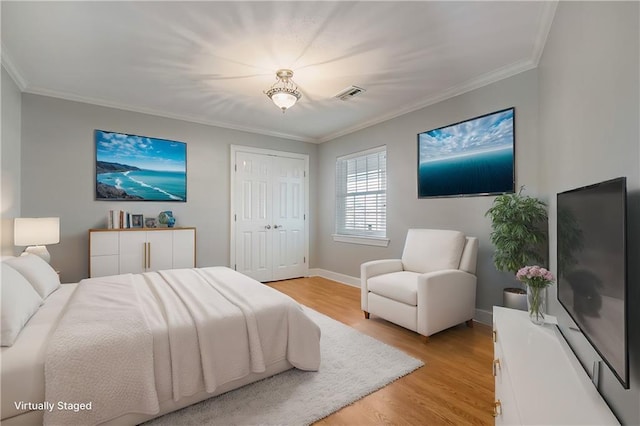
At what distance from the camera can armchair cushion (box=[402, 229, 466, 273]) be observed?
2.98 meters

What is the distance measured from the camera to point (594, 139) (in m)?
1.36

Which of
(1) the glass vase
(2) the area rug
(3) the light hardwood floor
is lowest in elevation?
(3) the light hardwood floor

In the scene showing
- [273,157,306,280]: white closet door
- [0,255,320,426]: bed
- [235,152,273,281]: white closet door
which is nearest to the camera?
[0,255,320,426]: bed

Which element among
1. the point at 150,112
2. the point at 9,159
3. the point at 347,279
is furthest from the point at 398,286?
the point at 9,159

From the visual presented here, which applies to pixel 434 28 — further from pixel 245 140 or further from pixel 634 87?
pixel 245 140

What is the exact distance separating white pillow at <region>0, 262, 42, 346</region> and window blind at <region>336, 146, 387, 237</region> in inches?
148

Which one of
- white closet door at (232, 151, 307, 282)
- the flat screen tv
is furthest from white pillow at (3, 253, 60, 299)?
the flat screen tv

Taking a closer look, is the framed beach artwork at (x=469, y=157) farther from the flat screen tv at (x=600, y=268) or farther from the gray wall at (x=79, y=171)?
the gray wall at (x=79, y=171)

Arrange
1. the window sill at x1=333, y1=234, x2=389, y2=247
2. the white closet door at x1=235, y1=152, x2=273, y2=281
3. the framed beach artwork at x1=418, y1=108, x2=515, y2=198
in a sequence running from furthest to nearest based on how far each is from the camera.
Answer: the white closet door at x1=235, y1=152, x2=273, y2=281 → the window sill at x1=333, y1=234, x2=389, y2=247 → the framed beach artwork at x1=418, y1=108, x2=515, y2=198

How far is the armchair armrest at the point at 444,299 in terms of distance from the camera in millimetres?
2557

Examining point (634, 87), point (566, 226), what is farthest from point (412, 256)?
point (634, 87)

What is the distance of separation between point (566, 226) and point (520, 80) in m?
2.09

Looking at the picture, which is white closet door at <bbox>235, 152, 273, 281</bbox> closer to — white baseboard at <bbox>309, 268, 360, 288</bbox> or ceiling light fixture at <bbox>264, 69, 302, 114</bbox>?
white baseboard at <bbox>309, 268, 360, 288</bbox>

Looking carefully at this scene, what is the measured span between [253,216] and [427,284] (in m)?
3.20
